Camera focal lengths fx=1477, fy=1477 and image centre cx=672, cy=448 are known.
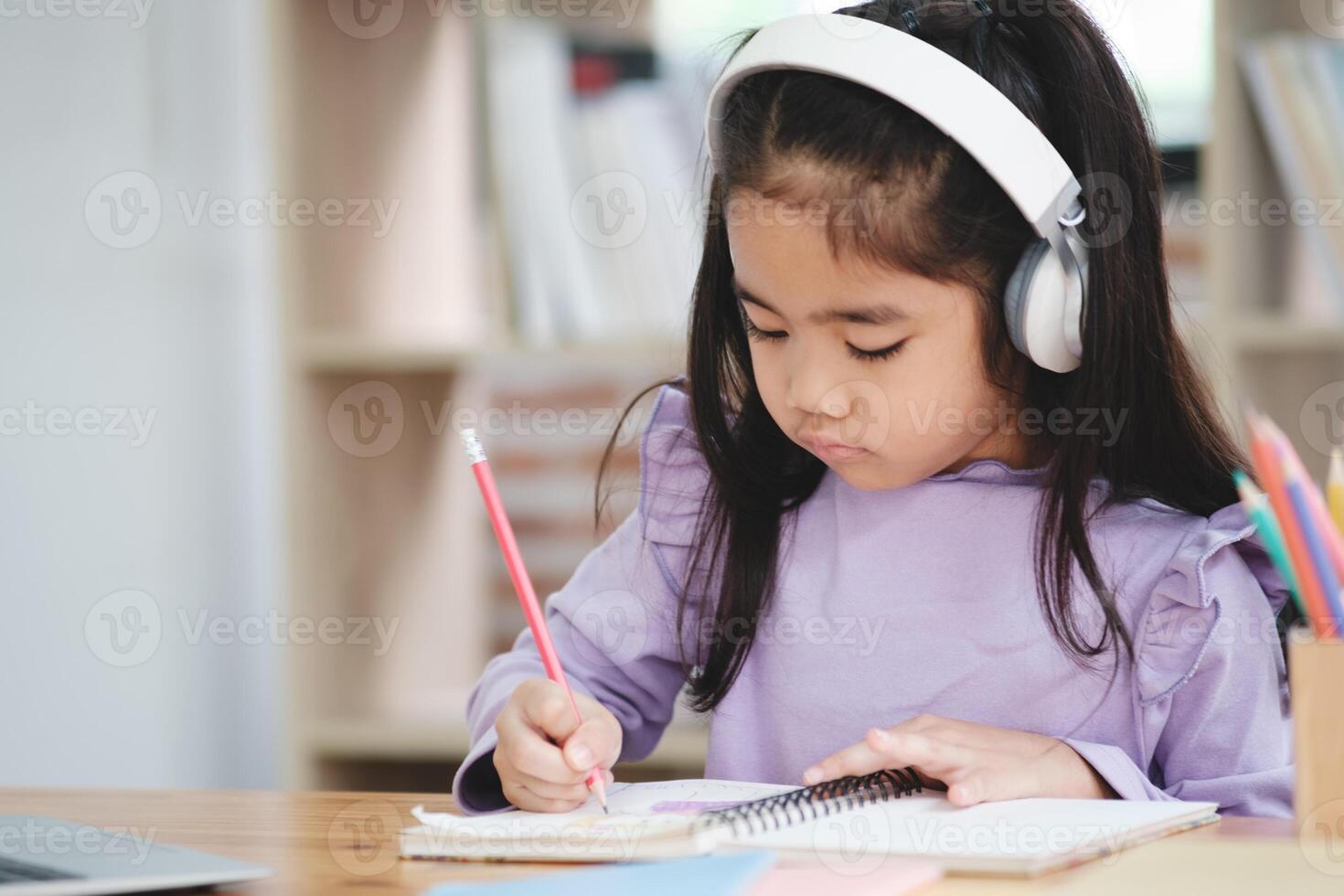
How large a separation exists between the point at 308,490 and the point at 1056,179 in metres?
1.22

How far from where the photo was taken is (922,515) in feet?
3.34

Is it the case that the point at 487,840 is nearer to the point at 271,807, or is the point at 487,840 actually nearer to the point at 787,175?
the point at 271,807

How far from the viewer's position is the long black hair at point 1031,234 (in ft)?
2.84

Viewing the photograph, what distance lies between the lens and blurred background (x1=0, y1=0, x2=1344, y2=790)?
1715 mm

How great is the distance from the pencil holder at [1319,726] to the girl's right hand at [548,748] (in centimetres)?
35
